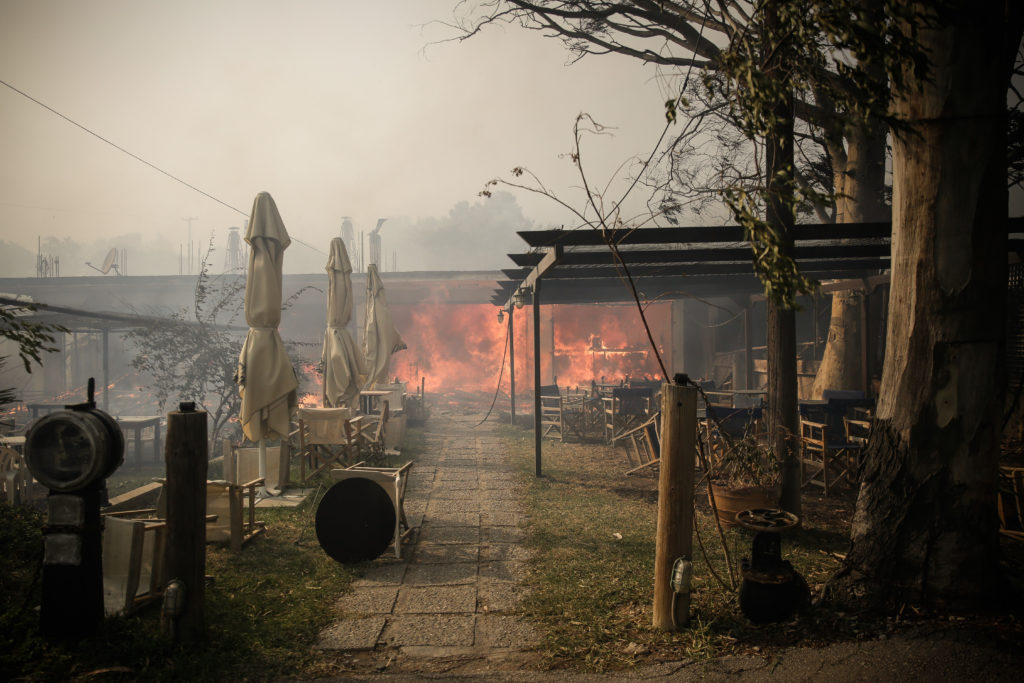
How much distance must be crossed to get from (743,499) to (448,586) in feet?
9.29

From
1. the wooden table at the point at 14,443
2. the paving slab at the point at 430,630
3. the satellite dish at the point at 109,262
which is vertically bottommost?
the paving slab at the point at 430,630

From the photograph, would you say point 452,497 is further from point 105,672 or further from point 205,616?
point 105,672

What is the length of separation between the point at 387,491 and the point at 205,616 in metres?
1.72

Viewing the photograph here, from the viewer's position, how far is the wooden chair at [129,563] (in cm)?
371

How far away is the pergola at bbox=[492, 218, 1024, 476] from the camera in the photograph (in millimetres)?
6590

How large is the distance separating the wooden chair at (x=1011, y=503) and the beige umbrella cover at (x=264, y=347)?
6727mm

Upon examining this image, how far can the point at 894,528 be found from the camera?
3711 mm

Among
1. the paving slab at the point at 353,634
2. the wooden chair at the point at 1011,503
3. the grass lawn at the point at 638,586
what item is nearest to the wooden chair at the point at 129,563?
the paving slab at the point at 353,634

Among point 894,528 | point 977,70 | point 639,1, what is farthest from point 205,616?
point 639,1

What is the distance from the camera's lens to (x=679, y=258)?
25.5ft

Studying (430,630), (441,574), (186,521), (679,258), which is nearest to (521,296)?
(679,258)

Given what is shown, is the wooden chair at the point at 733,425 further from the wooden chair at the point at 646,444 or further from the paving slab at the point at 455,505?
the paving slab at the point at 455,505

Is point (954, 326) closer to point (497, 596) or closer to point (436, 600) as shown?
point (497, 596)

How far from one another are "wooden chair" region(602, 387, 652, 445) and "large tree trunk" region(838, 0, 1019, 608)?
5931 millimetres
